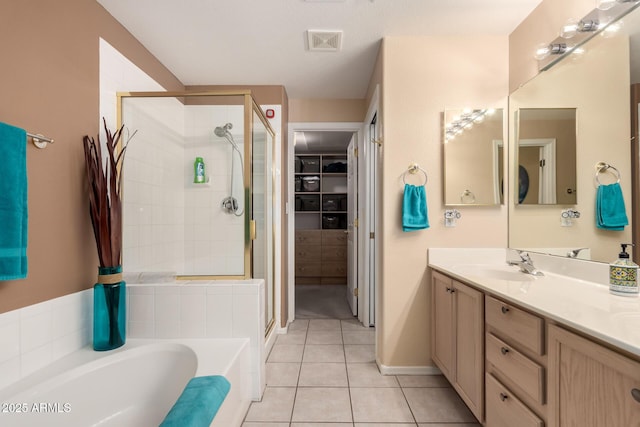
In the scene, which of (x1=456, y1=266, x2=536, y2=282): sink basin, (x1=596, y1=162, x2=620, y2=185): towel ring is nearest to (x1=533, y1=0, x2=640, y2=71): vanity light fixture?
(x1=596, y1=162, x2=620, y2=185): towel ring

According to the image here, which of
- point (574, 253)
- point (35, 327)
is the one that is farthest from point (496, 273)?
point (35, 327)

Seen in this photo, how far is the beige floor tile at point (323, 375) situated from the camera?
2.12 m

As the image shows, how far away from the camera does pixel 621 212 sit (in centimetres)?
137

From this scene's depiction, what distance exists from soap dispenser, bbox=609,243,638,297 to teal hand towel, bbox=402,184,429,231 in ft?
3.23

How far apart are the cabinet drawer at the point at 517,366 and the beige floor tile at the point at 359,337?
1.52 m

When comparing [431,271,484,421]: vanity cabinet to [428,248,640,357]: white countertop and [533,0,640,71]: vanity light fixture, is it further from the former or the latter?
[533,0,640,71]: vanity light fixture

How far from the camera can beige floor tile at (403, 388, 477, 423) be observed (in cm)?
174

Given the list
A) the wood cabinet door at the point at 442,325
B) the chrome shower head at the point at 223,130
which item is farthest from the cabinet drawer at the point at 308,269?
the chrome shower head at the point at 223,130

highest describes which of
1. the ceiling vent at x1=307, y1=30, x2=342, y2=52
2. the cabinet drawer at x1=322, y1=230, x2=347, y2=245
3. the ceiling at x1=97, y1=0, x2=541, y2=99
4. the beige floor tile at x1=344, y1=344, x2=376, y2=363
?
the ceiling at x1=97, y1=0, x2=541, y2=99

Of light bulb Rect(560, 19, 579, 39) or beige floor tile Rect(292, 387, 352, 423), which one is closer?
light bulb Rect(560, 19, 579, 39)

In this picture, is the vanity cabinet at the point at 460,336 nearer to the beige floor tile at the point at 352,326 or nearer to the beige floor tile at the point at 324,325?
the beige floor tile at the point at 352,326

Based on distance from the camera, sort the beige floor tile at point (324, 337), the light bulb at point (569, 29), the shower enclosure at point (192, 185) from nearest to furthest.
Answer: the light bulb at point (569, 29) → the shower enclosure at point (192, 185) → the beige floor tile at point (324, 337)

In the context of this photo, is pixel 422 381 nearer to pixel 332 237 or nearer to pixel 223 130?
pixel 223 130

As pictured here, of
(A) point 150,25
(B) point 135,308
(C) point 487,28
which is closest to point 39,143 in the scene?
(B) point 135,308
